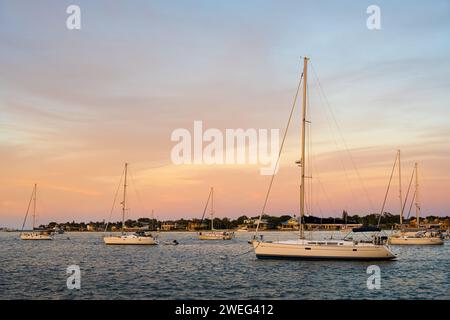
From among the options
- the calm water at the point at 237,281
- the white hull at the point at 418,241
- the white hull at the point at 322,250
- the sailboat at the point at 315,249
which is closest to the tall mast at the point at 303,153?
the sailboat at the point at 315,249

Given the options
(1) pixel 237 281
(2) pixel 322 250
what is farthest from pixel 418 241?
(1) pixel 237 281

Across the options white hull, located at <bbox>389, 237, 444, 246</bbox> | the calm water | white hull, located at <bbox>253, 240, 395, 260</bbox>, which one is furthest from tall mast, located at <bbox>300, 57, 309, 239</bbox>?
white hull, located at <bbox>389, 237, 444, 246</bbox>

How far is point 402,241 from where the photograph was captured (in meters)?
93.5

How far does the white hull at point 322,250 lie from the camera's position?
4675cm

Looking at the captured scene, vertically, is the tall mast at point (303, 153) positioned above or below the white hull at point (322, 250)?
above

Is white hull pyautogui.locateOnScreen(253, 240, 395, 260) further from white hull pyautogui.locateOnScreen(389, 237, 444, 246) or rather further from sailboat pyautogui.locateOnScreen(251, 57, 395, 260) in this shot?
white hull pyautogui.locateOnScreen(389, 237, 444, 246)

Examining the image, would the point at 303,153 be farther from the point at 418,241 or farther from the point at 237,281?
the point at 418,241

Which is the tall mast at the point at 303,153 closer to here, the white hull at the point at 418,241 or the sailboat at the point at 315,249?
the sailboat at the point at 315,249

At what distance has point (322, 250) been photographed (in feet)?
154

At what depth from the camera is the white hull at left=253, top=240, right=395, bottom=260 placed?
46.8 m

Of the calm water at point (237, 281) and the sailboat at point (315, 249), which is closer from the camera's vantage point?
the calm water at point (237, 281)
